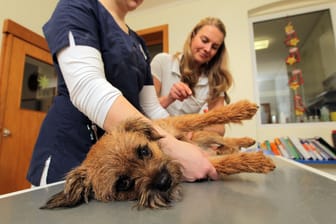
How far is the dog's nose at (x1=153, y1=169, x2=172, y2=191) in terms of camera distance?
651 millimetres

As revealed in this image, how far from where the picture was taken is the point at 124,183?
0.67m

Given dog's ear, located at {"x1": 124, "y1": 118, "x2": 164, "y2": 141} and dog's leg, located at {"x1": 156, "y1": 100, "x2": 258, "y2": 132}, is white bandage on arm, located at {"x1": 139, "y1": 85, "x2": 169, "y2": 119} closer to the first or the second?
dog's leg, located at {"x1": 156, "y1": 100, "x2": 258, "y2": 132}

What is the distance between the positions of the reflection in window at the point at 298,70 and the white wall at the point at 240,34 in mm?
133

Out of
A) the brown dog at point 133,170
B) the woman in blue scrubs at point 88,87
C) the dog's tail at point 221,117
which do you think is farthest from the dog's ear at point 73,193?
the dog's tail at point 221,117

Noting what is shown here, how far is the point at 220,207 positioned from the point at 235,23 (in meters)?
2.87

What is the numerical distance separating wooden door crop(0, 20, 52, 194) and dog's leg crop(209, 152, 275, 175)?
2232mm

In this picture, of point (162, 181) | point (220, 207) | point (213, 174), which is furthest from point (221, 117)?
point (220, 207)

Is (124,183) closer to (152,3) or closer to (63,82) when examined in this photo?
(63,82)

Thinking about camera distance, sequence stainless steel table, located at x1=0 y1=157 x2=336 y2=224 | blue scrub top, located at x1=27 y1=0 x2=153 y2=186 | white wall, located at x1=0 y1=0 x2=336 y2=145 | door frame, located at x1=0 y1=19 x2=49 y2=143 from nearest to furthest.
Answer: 1. stainless steel table, located at x1=0 y1=157 x2=336 y2=224
2. blue scrub top, located at x1=27 y1=0 x2=153 y2=186
3. door frame, located at x1=0 y1=19 x2=49 y2=143
4. white wall, located at x1=0 y1=0 x2=336 y2=145

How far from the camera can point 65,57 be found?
723mm

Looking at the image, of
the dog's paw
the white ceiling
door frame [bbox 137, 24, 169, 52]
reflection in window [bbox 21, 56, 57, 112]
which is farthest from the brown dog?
the white ceiling

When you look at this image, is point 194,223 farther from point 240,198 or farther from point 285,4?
point 285,4

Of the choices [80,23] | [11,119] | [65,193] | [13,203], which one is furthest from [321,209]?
[11,119]

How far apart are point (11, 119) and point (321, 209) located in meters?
2.60
